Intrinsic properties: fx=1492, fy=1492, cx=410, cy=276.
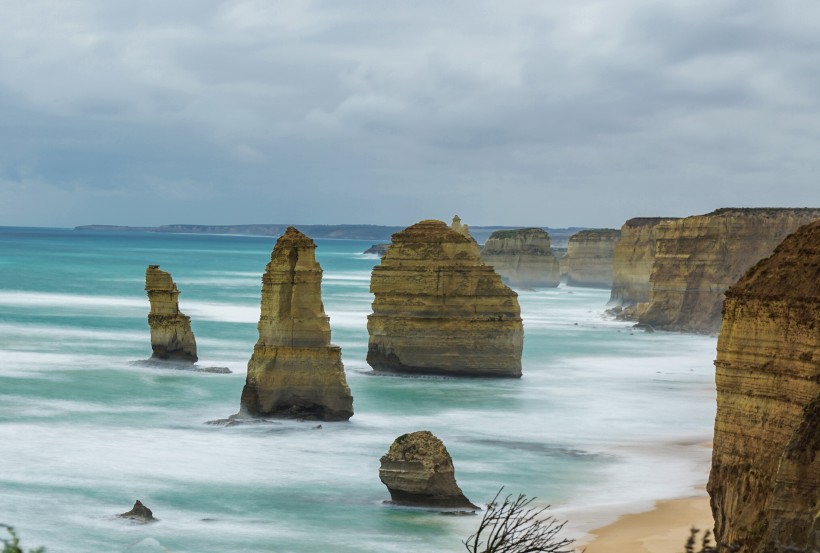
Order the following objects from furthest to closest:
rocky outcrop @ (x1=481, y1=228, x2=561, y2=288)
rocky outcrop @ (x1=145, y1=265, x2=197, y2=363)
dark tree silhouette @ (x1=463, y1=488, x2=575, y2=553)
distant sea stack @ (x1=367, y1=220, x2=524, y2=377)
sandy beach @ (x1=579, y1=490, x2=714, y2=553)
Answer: rocky outcrop @ (x1=481, y1=228, x2=561, y2=288) → distant sea stack @ (x1=367, y1=220, x2=524, y2=377) → rocky outcrop @ (x1=145, y1=265, x2=197, y2=363) → sandy beach @ (x1=579, y1=490, x2=714, y2=553) → dark tree silhouette @ (x1=463, y1=488, x2=575, y2=553)

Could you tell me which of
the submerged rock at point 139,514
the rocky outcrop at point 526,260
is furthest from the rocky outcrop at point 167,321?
the rocky outcrop at point 526,260

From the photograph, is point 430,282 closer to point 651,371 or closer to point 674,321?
point 651,371

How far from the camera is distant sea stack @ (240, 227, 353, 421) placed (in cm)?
3594

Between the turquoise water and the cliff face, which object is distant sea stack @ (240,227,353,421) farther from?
the cliff face

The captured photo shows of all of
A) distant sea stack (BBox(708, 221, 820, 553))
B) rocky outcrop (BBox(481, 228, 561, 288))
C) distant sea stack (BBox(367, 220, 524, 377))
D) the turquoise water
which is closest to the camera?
distant sea stack (BBox(708, 221, 820, 553))

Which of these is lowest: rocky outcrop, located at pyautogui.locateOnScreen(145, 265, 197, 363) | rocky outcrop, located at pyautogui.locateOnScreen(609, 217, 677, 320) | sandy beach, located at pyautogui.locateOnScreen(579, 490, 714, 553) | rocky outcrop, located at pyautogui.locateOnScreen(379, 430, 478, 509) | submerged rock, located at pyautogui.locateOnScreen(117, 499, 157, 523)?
submerged rock, located at pyautogui.locateOnScreen(117, 499, 157, 523)

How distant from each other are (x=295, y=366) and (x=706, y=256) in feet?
136

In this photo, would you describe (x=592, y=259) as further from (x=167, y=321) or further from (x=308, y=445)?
(x=308, y=445)

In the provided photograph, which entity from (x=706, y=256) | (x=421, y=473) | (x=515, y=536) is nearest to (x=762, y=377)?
(x=515, y=536)

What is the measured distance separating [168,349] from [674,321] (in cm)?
3448

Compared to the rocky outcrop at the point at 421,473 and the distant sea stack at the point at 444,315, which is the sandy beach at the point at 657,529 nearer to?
the rocky outcrop at the point at 421,473

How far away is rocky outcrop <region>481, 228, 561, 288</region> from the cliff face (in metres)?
28.6

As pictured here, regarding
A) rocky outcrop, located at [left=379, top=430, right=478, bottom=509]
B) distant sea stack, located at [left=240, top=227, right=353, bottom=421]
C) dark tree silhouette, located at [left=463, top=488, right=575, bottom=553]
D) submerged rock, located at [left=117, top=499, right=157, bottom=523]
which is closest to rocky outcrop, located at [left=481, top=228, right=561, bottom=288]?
distant sea stack, located at [left=240, top=227, right=353, bottom=421]

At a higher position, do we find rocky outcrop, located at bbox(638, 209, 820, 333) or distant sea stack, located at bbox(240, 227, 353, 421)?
rocky outcrop, located at bbox(638, 209, 820, 333)
